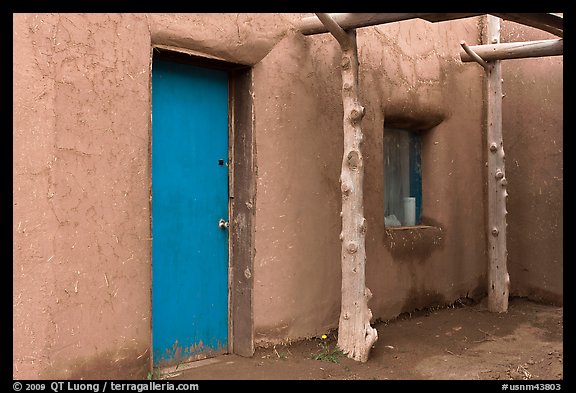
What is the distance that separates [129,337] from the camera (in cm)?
384

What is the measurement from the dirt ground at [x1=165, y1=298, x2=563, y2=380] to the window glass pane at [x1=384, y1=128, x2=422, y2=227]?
105 cm

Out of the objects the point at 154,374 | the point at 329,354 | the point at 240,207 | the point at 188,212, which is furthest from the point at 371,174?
the point at 154,374

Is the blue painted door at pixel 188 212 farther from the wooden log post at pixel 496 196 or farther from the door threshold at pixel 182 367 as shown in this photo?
the wooden log post at pixel 496 196

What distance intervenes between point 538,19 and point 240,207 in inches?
103

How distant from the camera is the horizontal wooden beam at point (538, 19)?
14.6ft

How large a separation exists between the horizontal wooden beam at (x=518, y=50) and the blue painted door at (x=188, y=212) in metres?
3.03

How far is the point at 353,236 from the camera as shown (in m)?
4.64

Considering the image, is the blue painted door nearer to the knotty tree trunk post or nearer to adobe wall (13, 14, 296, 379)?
adobe wall (13, 14, 296, 379)

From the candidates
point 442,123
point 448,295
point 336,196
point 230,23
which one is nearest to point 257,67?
point 230,23

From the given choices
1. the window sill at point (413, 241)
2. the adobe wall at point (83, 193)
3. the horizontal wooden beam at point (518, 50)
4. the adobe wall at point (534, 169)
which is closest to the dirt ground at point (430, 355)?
the window sill at point (413, 241)

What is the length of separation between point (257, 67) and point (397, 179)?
8.29ft

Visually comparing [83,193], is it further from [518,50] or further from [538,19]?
[518,50]

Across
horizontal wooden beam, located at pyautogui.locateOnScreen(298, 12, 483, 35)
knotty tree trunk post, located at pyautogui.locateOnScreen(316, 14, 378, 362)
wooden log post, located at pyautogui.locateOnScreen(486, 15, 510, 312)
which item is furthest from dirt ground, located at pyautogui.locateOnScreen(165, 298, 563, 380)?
horizontal wooden beam, located at pyautogui.locateOnScreen(298, 12, 483, 35)

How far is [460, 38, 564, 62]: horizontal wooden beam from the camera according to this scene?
5.92m
